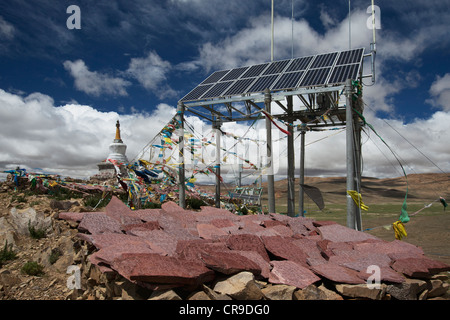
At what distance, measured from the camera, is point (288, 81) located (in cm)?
1088

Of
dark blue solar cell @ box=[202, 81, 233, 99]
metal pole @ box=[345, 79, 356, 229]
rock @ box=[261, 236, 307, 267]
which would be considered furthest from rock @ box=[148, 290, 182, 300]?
dark blue solar cell @ box=[202, 81, 233, 99]

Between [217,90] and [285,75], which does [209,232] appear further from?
[285,75]

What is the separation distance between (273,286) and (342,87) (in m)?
7.41

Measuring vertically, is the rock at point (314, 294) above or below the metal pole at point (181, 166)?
below

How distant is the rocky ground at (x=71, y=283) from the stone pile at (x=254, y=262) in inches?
0.7

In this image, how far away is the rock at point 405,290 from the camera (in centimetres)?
411

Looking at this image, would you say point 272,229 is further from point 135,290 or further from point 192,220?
point 135,290

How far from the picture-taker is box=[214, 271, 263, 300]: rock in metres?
3.69

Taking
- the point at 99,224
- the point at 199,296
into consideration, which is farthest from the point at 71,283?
the point at 199,296

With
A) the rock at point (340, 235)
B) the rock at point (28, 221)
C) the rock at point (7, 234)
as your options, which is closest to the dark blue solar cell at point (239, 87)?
the rock at point (340, 235)

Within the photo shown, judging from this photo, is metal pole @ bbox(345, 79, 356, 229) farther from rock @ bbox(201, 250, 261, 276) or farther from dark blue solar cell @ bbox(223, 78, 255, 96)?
rock @ bbox(201, 250, 261, 276)

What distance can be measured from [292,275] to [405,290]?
1.58 meters

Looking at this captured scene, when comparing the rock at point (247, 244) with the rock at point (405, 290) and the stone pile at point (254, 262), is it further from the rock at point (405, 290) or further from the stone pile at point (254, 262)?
the rock at point (405, 290)

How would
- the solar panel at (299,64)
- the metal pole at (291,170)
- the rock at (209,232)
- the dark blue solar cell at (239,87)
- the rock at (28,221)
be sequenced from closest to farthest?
the rock at (209,232) < the rock at (28,221) < the dark blue solar cell at (239,87) < the solar panel at (299,64) < the metal pole at (291,170)
